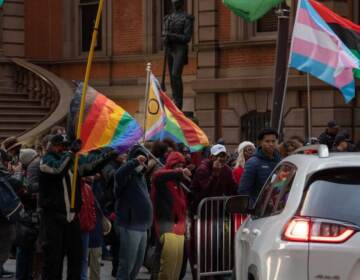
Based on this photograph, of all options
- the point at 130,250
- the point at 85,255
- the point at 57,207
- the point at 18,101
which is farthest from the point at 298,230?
the point at 18,101

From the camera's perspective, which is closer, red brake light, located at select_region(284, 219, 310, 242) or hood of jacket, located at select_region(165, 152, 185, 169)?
red brake light, located at select_region(284, 219, 310, 242)

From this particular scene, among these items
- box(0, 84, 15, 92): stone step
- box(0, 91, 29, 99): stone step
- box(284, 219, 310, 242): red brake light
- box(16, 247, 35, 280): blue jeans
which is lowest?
box(16, 247, 35, 280): blue jeans

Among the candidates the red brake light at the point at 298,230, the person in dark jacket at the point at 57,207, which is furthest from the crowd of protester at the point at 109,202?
the red brake light at the point at 298,230

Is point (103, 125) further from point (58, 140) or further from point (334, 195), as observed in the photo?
point (334, 195)

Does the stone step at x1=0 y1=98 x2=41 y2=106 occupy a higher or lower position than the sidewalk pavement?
higher

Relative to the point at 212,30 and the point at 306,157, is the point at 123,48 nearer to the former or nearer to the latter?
the point at 212,30

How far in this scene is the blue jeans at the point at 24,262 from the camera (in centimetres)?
1217

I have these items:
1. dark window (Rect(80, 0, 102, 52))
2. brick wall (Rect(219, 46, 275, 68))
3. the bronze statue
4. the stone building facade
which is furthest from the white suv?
dark window (Rect(80, 0, 102, 52))

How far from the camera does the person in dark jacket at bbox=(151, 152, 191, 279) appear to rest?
451 inches

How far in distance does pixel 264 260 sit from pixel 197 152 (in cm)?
1001

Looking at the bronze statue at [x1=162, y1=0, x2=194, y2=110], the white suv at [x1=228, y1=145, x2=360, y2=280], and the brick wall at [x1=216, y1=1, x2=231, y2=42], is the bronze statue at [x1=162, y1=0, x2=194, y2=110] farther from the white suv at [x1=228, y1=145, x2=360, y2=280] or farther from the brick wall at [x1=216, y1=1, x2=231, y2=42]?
the white suv at [x1=228, y1=145, x2=360, y2=280]

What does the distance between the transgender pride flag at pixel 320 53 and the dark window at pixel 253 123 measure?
9.75 meters

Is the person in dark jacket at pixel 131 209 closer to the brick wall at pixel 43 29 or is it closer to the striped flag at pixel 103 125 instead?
the striped flag at pixel 103 125

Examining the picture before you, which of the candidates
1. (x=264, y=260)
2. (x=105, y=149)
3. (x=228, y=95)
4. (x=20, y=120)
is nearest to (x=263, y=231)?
(x=264, y=260)
